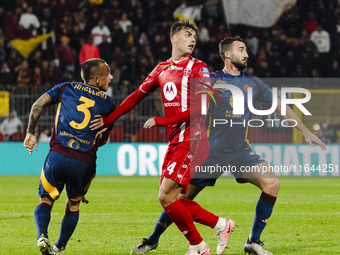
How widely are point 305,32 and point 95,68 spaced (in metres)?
16.9

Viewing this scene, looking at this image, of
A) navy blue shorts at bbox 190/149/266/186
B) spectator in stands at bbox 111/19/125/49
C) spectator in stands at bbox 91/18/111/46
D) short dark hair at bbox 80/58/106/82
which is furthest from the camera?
spectator in stands at bbox 111/19/125/49

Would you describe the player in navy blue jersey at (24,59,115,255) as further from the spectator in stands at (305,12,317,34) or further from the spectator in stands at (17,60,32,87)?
the spectator in stands at (305,12,317,34)

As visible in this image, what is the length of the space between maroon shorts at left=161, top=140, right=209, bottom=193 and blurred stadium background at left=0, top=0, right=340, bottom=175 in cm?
1138

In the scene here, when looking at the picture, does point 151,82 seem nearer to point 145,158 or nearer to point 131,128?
point 145,158

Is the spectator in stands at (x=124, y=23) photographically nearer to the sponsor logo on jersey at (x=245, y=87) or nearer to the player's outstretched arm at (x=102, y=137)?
the sponsor logo on jersey at (x=245, y=87)

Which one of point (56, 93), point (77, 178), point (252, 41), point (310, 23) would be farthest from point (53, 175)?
point (310, 23)

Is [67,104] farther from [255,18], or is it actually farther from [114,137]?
[255,18]

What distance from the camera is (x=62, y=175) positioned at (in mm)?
6430

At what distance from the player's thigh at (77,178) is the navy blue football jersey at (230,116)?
140 cm

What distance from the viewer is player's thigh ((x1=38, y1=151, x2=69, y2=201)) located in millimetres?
6387

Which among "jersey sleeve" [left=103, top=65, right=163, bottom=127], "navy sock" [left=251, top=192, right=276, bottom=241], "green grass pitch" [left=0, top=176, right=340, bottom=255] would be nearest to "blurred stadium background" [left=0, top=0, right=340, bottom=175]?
"green grass pitch" [left=0, top=176, right=340, bottom=255]

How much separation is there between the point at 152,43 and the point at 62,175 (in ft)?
51.8

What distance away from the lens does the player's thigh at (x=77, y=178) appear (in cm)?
641

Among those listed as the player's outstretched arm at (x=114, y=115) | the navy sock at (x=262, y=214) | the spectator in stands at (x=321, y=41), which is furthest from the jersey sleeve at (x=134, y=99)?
the spectator in stands at (x=321, y=41)
